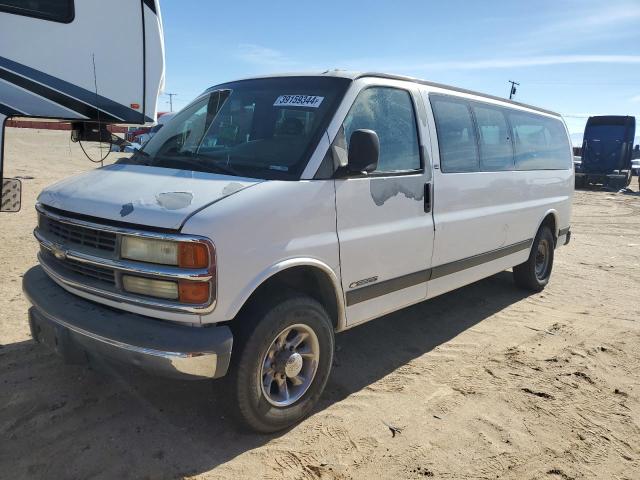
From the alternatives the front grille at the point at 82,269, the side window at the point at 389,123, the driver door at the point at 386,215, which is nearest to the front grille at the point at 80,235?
the front grille at the point at 82,269

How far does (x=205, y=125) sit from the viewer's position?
12.9ft

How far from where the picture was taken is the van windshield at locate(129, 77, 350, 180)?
11.0 feet

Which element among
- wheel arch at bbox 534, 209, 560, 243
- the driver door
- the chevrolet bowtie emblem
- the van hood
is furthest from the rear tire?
the chevrolet bowtie emblem

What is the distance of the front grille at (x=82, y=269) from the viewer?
9.68 ft

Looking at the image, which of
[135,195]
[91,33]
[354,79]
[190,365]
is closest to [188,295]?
[190,365]

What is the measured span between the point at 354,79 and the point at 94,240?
202 cm

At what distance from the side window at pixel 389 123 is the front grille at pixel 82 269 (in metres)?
1.74

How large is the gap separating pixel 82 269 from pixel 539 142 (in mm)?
5396

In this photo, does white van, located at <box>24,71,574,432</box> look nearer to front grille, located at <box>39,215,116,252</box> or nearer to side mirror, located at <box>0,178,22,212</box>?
front grille, located at <box>39,215,116,252</box>

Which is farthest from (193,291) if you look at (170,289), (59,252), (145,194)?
(59,252)

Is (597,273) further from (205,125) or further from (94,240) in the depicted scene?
(94,240)

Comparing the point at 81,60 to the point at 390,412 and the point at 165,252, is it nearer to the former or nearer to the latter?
the point at 165,252

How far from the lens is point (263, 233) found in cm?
295

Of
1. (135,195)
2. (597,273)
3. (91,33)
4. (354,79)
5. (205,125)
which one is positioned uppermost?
(91,33)
